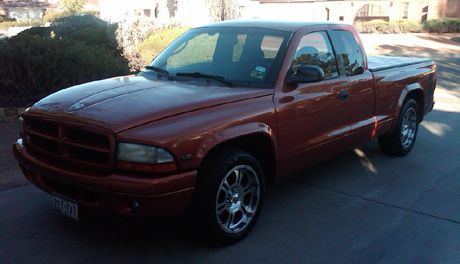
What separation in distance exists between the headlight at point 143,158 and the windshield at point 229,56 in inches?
52.4

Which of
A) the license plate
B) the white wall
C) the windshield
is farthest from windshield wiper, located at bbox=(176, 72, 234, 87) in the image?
the white wall

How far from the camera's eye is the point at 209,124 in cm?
383

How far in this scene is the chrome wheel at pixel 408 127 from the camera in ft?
22.6

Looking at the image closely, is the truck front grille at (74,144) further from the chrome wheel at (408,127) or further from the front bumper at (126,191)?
the chrome wheel at (408,127)

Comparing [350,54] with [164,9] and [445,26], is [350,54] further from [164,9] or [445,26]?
[164,9]

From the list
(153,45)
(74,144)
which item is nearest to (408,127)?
(74,144)

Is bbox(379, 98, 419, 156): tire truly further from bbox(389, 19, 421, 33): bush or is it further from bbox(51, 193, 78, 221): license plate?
bbox(389, 19, 421, 33): bush

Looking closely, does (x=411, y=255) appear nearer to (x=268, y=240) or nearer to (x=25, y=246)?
(x=268, y=240)

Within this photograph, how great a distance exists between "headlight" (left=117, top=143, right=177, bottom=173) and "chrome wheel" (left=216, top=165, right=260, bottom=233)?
0.59 meters

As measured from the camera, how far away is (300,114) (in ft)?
15.4

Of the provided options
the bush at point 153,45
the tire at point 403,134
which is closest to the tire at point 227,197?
the tire at point 403,134

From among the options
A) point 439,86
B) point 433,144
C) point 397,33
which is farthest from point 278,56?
point 397,33

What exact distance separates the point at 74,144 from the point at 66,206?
0.52 metres

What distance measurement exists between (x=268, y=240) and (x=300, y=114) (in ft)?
4.13
